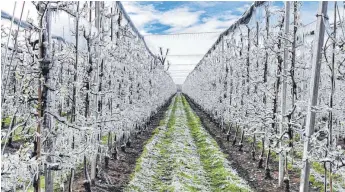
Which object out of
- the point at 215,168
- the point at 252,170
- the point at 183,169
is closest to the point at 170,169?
the point at 183,169

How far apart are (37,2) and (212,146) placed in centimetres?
1595

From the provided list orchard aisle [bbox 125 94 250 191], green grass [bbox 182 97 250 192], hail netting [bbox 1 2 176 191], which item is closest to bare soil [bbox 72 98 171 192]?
orchard aisle [bbox 125 94 250 191]

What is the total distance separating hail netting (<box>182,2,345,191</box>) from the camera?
8.35m

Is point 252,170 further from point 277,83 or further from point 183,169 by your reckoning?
point 277,83

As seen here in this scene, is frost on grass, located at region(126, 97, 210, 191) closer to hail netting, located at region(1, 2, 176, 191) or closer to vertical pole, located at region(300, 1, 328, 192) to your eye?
hail netting, located at region(1, 2, 176, 191)

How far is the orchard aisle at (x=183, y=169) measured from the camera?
44.1ft

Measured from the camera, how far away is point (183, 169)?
15672mm

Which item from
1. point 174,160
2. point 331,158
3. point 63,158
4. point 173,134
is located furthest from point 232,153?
point 63,158

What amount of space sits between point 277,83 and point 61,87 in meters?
8.34

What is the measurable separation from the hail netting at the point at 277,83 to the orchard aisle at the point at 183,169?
6.89ft

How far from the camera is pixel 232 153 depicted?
20500 millimetres

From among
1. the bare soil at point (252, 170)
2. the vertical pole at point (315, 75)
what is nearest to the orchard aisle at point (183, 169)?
the bare soil at point (252, 170)

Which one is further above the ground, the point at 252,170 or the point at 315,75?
the point at 315,75

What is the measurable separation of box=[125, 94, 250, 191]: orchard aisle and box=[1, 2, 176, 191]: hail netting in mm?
2181
